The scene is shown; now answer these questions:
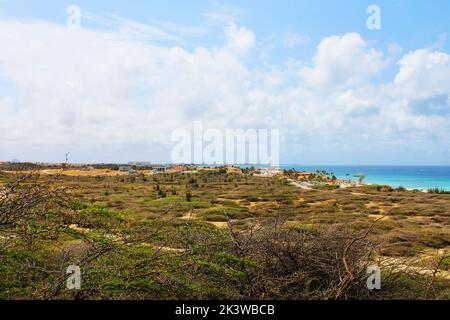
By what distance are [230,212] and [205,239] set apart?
1271 cm

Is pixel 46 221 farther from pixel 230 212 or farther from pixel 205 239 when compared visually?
pixel 230 212

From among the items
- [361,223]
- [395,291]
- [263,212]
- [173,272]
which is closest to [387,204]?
[263,212]

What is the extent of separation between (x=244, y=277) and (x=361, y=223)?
10.0 m

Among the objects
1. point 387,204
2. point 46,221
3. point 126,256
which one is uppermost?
point 46,221

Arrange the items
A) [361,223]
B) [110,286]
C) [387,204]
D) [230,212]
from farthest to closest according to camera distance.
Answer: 1. [387,204]
2. [230,212]
3. [361,223]
4. [110,286]

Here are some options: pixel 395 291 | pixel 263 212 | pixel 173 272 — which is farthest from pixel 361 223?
pixel 173 272

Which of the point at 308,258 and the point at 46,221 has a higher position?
the point at 46,221

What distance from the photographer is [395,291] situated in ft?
18.7
